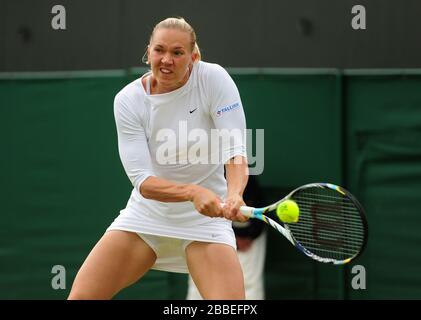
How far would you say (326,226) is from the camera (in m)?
4.37

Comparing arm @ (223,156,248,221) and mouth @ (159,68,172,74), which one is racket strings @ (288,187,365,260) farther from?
mouth @ (159,68,172,74)

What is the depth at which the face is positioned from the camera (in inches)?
164

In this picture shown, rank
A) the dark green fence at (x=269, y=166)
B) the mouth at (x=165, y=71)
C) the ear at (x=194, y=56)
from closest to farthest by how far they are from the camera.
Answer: the mouth at (x=165, y=71), the ear at (x=194, y=56), the dark green fence at (x=269, y=166)

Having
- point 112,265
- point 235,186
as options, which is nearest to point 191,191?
point 235,186

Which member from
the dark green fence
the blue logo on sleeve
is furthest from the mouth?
the dark green fence

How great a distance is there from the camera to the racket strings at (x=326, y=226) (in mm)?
4230

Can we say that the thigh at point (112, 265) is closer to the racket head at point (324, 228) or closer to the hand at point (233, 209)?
the hand at point (233, 209)

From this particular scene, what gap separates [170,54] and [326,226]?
43.0 inches

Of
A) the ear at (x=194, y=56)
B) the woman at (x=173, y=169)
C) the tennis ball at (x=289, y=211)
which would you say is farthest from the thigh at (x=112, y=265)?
the ear at (x=194, y=56)

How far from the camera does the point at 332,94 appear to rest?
636cm

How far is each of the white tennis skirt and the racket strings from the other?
Result: 349mm

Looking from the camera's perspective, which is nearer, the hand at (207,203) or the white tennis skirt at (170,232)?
the hand at (207,203)

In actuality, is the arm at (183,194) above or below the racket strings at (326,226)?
above

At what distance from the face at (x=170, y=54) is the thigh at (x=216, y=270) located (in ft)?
2.57
